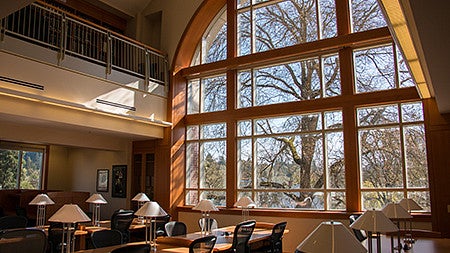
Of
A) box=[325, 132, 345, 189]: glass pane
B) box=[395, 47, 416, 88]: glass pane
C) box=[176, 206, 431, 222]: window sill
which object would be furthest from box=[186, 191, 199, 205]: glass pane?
box=[395, 47, 416, 88]: glass pane

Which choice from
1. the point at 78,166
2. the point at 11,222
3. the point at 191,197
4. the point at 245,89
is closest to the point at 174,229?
the point at 11,222

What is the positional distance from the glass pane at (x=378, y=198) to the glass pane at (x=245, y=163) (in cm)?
266

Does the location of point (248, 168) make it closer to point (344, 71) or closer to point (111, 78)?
point (344, 71)

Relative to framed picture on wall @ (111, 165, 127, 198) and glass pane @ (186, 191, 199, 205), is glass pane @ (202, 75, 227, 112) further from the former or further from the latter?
framed picture on wall @ (111, 165, 127, 198)

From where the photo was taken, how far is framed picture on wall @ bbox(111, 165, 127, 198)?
10.9m

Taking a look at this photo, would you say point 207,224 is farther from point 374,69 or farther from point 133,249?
point 374,69

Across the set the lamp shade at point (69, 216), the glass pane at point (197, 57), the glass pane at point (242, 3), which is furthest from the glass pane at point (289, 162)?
the lamp shade at point (69, 216)

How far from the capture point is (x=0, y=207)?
9.81 m

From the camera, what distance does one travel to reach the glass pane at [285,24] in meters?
8.95

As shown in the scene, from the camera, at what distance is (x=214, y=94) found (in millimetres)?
10172

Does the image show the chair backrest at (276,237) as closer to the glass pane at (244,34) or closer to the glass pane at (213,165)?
the glass pane at (213,165)

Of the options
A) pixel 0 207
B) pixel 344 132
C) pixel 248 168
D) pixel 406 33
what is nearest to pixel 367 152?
pixel 344 132

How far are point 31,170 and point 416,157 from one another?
1080 centimetres

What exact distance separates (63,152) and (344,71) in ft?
30.7
